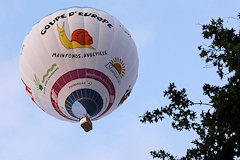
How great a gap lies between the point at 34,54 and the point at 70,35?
7.74ft

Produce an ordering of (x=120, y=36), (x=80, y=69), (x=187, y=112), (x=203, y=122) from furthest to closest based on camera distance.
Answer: (x=120, y=36), (x=80, y=69), (x=187, y=112), (x=203, y=122)

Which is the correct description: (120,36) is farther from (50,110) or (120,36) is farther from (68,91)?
(50,110)

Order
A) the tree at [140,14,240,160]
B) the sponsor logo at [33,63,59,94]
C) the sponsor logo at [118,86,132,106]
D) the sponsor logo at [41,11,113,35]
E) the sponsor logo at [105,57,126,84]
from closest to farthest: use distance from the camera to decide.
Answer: the tree at [140,14,240,160], the sponsor logo at [33,63,59,94], the sponsor logo at [105,57,126,84], the sponsor logo at [41,11,113,35], the sponsor logo at [118,86,132,106]

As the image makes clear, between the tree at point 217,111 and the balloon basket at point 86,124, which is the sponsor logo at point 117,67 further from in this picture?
the tree at point 217,111

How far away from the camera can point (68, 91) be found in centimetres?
1822

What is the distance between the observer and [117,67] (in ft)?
61.8

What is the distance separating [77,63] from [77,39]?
134cm

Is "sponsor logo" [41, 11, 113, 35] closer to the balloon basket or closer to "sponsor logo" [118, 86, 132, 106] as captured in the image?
"sponsor logo" [118, 86, 132, 106]

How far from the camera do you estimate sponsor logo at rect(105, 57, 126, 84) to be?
1851 cm

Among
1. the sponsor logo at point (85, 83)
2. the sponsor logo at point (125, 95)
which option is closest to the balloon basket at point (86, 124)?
the sponsor logo at point (85, 83)

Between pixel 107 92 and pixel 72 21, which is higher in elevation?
pixel 72 21

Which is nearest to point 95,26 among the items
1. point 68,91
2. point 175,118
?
point 68,91

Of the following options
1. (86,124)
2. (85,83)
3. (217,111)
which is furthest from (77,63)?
(217,111)

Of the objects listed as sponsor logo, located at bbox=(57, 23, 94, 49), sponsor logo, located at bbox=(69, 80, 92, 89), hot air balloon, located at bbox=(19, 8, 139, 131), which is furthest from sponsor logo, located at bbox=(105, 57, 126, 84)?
sponsor logo, located at bbox=(57, 23, 94, 49)
